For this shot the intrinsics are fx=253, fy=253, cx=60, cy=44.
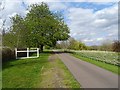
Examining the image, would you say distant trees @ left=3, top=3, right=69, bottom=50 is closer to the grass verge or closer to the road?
the grass verge

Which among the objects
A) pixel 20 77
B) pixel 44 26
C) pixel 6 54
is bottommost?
pixel 20 77

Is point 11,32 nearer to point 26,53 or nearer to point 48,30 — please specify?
point 26,53

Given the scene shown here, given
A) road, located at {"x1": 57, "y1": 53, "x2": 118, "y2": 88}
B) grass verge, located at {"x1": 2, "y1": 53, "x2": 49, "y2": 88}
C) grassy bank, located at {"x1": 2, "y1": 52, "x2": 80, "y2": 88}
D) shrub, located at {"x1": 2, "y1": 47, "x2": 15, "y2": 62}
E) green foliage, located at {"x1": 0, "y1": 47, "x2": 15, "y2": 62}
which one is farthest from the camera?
shrub, located at {"x1": 2, "y1": 47, "x2": 15, "y2": 62}

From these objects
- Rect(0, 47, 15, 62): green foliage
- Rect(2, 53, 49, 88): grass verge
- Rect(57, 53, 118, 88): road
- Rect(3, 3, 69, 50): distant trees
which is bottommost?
Rect(2, 53, 49, 88): grass verge

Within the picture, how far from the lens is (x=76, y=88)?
37.1 feet

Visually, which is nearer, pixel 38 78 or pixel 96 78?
pixel 96 78

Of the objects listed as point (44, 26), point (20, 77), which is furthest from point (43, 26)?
point (20, 77)

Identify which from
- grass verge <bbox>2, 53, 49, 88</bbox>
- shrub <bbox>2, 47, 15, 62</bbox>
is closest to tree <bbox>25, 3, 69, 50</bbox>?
shrub <bbox>2, 47, 15, 62</bbox>

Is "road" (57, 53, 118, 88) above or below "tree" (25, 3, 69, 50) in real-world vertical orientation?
below

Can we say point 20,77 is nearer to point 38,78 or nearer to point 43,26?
point 38,78

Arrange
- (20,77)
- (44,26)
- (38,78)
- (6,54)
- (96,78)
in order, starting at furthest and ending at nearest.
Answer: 1. (44,26)
2. (6,54)
3. (20,77)
4. (38,78)
5. (96,78)

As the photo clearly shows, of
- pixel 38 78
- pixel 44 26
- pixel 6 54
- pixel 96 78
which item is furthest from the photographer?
pixel 44 26

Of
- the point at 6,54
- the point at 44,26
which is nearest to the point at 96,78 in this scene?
the point at 6,54

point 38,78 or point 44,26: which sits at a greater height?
point 44,26
